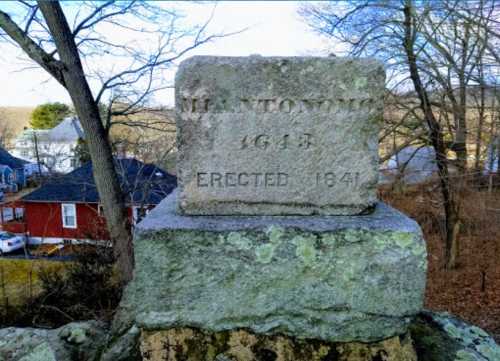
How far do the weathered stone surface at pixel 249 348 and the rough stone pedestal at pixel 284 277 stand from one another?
2.0 inches

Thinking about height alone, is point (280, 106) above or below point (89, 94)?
below

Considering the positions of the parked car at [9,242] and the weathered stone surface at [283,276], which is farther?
the parked car at [9,242]

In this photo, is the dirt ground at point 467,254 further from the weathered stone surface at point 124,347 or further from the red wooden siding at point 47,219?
the red wooden siding at point 47,219

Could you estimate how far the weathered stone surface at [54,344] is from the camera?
2055 mm

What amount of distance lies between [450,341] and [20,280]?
265 inches

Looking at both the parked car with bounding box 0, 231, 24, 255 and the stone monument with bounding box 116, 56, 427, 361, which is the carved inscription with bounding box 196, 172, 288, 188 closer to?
the stone monument with bounding box 116, 56, 427, 361

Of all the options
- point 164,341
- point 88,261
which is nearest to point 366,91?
point 164,341

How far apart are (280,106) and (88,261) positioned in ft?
16.5

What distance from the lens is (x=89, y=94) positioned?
490 centimetres

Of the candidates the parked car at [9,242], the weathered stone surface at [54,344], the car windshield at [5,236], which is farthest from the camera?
the car windshield at [5,236]

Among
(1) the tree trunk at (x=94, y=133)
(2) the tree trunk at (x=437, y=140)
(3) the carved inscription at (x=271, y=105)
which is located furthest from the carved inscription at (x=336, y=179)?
(2) the tree trunk at (x=437, y=140)

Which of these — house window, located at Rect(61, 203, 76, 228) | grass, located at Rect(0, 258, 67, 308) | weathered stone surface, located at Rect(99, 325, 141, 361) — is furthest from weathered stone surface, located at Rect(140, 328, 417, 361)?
house window, located at Rect(61, 203, 76, 228)

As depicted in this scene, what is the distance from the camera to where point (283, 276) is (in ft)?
5.30

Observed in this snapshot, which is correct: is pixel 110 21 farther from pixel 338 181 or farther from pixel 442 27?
pixel 442 27
